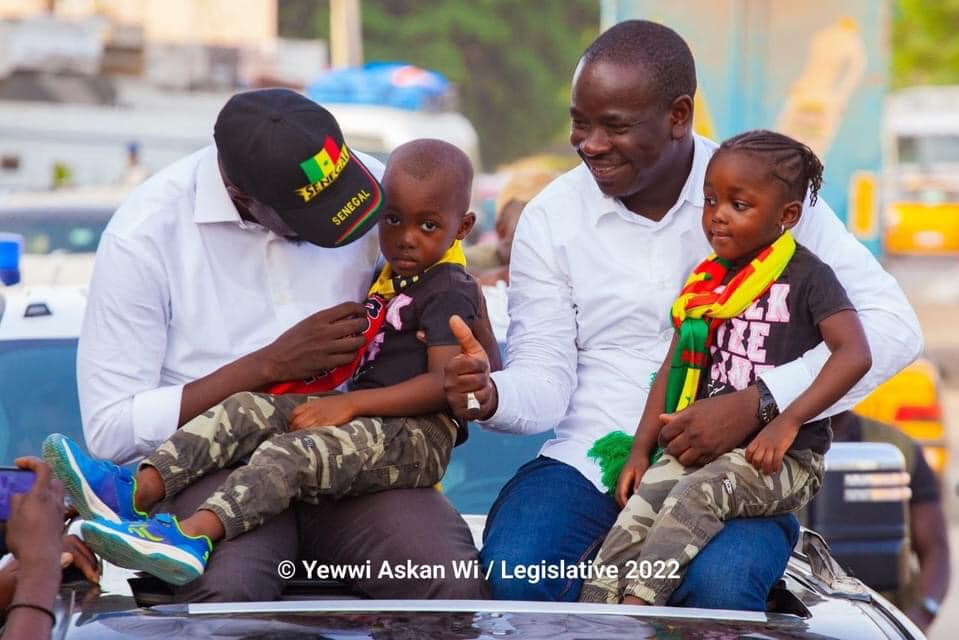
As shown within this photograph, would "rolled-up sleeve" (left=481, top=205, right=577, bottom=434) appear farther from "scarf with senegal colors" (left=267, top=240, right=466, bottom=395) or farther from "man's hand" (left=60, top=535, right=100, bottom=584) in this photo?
"man's hand" (left=60, top=535, right=100, bottom=584)

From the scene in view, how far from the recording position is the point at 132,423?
3.42 meters

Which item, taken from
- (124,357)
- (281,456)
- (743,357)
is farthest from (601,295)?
(124,357)

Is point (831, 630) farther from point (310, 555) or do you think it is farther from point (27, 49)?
point (27, 49)

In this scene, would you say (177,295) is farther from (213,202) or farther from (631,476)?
(631,476)

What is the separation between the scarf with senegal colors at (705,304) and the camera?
11.0 ft

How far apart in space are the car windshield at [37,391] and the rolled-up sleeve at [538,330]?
113 cm

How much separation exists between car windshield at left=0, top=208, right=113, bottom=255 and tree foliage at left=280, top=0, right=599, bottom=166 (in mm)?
30725

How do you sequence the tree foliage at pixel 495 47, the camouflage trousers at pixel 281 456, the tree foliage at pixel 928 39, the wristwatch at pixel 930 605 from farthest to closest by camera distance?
the tree foliage at pixel 495 47, the tree foliage at pixel 928 39, the wristwatch at pixel 930 605, the camouflage trousers at pixel 281 456

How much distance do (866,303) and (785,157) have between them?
1.31ft

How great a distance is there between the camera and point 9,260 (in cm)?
450

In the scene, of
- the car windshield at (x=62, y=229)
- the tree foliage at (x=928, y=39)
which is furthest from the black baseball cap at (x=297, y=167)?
the tree foliage at (x=928, y=39)

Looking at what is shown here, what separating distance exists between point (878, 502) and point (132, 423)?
7.33ft

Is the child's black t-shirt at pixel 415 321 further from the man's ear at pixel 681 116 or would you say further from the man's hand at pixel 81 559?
the man's hand at pixel 81 559

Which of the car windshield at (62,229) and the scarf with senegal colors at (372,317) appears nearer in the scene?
the scarf with senegal colors at (372,317)
